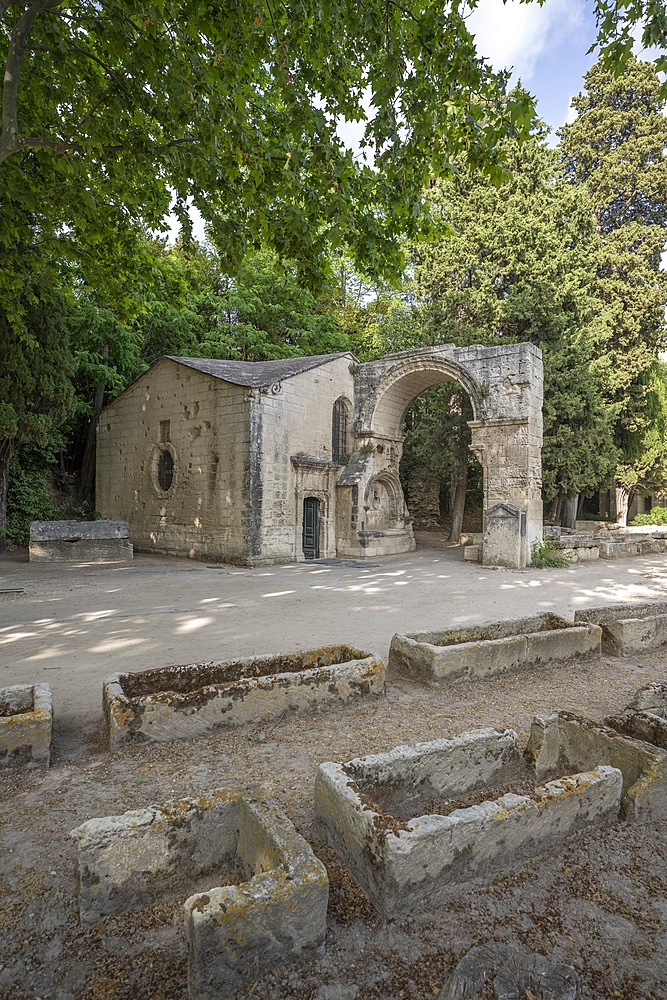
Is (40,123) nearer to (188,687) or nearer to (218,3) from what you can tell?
(218,3)

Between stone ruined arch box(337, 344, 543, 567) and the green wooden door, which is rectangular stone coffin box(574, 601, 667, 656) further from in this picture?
the green wooden door

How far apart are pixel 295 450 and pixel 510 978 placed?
14359mm

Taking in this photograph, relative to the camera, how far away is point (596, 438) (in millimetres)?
19078

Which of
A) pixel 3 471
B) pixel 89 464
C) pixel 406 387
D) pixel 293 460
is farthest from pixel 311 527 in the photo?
pixel 89 464

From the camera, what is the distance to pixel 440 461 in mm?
20359

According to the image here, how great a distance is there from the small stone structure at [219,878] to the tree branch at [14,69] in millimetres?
6511

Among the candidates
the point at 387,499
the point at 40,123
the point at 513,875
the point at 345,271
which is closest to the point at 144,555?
the point at 387,499

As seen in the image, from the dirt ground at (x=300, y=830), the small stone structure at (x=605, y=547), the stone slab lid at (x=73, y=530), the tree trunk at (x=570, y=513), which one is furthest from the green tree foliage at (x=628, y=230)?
the dirt ground at (x=300, y=830)

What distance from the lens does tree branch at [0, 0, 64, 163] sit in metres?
5.21

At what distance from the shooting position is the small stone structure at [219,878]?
168 cm

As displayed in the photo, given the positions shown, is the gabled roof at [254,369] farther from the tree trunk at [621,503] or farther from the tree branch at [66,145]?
the tree trunk at [621,503]

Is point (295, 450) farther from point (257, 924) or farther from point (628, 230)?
point (628, 230)

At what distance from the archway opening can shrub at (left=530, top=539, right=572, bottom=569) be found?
13.1 feet

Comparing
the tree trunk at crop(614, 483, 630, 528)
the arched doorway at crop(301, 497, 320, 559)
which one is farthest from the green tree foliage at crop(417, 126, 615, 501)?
the arched doorway at crop(301, 497, 320, 559)
